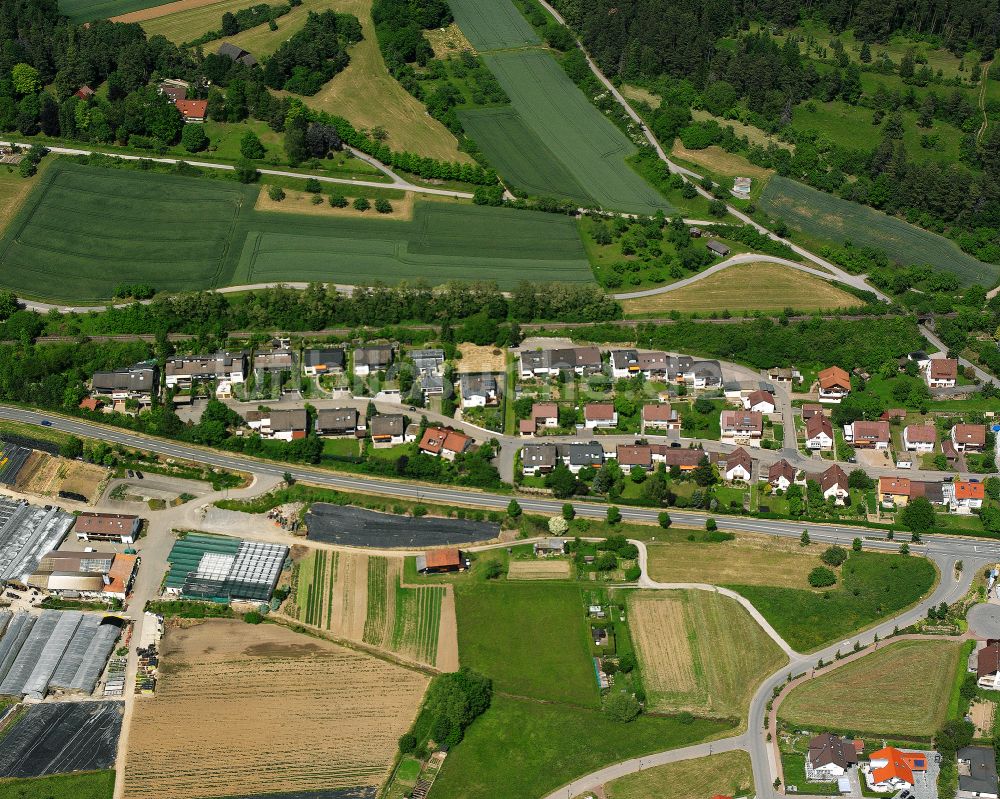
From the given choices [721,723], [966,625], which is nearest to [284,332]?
[721,723]

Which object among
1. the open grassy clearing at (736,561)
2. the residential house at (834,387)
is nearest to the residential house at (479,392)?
the open grassy clearing at (736,561)

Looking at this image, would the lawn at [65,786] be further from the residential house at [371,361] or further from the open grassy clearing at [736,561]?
the residential house at [371,361]

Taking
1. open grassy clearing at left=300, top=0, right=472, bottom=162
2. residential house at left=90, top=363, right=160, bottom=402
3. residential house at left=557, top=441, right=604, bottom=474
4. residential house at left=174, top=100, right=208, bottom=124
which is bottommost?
residential house at left=90, top=363, right=160, bottom=402

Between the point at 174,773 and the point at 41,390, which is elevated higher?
the point at 41,390

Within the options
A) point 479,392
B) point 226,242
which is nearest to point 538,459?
point 479,392

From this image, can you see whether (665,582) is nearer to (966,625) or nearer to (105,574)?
(966,625)

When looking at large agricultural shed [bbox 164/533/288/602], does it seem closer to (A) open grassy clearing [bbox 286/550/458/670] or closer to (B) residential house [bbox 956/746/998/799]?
(A) open grassy clearing [bbox 286/550/458/670]

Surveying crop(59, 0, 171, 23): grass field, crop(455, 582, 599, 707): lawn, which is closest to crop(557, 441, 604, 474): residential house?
crop(455, 582, 599, 707): lawn
